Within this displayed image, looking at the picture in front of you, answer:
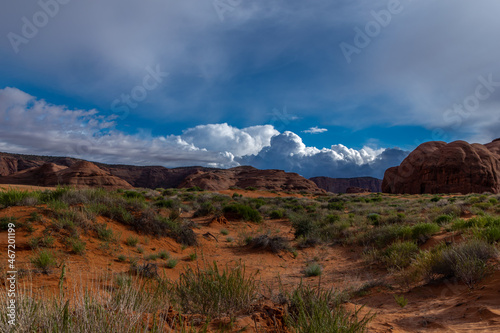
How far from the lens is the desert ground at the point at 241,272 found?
280cm

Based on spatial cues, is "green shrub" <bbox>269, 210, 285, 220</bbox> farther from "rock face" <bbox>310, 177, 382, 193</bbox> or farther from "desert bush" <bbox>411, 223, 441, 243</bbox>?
"rock face" <bbox>310, 177, 382, 193</bbox>

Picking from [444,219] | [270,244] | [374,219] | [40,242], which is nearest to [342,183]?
[374,219]

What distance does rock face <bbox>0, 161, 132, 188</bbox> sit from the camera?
52628 mm

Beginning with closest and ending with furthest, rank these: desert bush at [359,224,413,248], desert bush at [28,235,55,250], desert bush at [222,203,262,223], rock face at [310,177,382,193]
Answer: desert bush at [28,235,55,250], desert bush at [359,224,413,248], desert bush at [222,203,262,223], rock face at [310,177,382,193]

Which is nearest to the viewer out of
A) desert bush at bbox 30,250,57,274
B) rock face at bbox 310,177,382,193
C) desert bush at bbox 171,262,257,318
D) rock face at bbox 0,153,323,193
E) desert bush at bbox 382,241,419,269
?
desert bush at bbox 171,262,257,318

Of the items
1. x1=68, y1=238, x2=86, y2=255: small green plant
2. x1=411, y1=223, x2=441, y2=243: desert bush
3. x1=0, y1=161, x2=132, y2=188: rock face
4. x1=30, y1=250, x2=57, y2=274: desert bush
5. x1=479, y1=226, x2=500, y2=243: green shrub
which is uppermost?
x1=479, y1=226, x2=500, y2=243: green shrub

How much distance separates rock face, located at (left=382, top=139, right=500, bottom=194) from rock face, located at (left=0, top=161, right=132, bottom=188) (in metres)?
60.6

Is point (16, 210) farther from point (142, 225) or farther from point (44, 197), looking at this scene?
point (142, 225)

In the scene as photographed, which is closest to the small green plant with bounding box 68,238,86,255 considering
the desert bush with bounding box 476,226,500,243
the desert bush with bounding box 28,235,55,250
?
the desert bush with bounding box 28,235,55,250

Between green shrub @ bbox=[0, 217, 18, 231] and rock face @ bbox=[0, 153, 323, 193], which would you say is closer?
green shrub @ bbox=[0, 217, 18, 231]

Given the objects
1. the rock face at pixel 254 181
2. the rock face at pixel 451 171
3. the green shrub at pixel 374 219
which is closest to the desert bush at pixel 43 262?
the green shrub at pixel 374 219

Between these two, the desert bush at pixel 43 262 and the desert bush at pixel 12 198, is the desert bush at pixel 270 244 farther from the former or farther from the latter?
the desert bush at pixel 12 198

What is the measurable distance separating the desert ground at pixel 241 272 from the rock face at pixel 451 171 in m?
43.6

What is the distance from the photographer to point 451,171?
4966 centimetres
